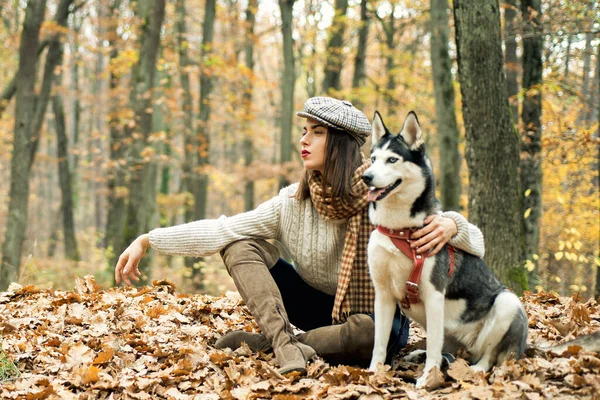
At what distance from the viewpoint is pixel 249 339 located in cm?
390

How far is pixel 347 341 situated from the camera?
3.58m

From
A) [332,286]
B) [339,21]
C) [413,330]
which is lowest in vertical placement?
[413,330]

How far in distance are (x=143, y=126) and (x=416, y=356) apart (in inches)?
297

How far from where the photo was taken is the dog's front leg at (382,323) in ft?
11.0

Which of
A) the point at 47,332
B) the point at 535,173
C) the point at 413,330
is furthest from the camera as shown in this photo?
the point at 535,173

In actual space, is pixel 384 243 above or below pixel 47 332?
above

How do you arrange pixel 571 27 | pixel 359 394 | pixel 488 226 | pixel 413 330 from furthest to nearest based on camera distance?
pixel 571 27 < pixel 488 226 < pixel 413 330 < pixel 359 394

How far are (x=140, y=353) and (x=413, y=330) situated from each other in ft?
7.51

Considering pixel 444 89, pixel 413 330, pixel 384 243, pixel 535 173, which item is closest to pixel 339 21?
pixel 444 89

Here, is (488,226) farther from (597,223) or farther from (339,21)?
(339,21)

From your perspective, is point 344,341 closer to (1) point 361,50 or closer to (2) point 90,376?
(2) point 90,376

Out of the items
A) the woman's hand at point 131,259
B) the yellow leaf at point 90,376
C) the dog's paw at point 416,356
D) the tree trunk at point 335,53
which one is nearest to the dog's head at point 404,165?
the dog's paw at point 416,356

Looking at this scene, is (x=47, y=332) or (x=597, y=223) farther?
(x=597, y=223)

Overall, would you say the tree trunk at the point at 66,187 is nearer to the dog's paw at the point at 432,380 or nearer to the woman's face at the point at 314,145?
the woman's face at the point at 314,145
